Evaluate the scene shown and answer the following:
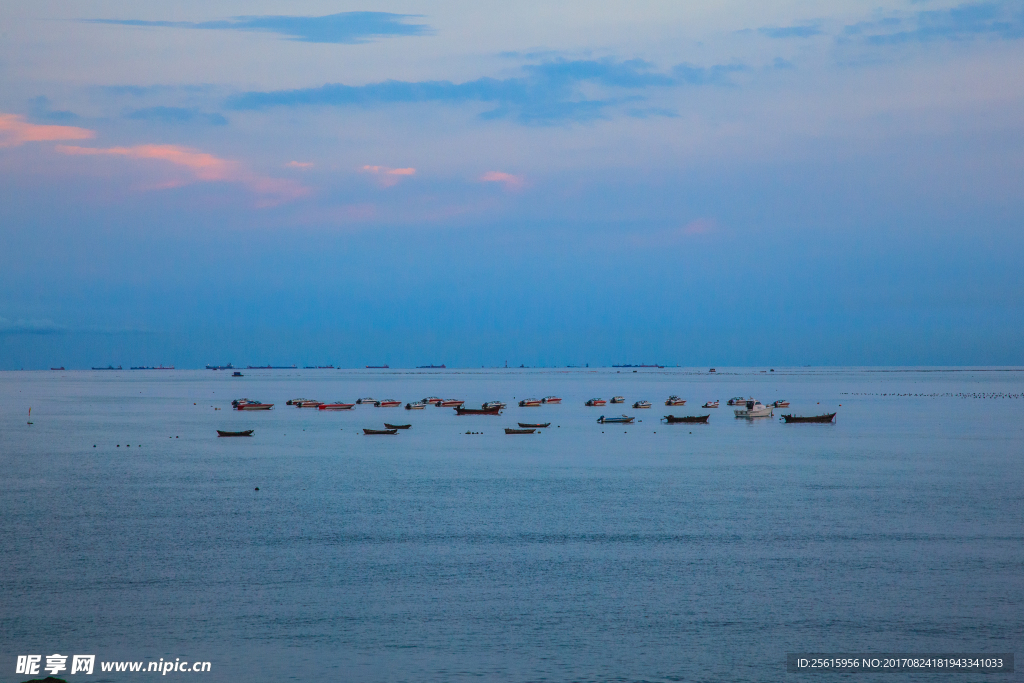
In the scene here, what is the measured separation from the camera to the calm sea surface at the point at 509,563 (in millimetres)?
23172

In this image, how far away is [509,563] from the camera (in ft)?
103

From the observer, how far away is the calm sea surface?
23172mm

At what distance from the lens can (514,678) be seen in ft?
70.1

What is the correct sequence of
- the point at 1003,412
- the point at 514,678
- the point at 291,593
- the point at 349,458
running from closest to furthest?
the point at 514,678 → the point at 291,593 → the point at 349,458 → the point at 1003,412

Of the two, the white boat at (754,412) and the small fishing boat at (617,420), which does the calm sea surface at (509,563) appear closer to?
the small fishing boat at (617,420)

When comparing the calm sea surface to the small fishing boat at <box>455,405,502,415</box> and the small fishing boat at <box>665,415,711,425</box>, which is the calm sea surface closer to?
the small fishing boat at <box>665,415,711,425</box>

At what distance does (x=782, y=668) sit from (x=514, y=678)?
6.52 meters

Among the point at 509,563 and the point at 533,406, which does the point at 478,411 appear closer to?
the point at 533,406

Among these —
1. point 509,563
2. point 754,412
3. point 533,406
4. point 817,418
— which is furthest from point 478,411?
point 509,563

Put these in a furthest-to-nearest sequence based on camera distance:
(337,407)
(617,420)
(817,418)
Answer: (337,407) < (617,420) < (817,418)

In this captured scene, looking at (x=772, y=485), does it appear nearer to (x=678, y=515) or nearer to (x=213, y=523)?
(x=678, y=515)

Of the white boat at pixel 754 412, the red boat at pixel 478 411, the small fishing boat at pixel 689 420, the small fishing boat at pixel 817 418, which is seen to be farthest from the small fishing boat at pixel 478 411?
the small fishing boat at pixel 817 418

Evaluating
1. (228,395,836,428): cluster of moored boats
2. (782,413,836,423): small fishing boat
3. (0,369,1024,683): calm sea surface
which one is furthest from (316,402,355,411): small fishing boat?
(0,369,1024,683): calm sea surface

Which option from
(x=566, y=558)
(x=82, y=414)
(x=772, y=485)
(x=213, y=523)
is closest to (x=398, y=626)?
(x=566, y=558)
